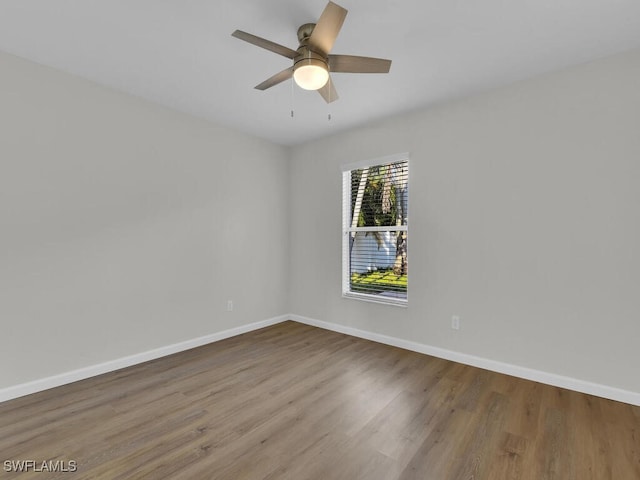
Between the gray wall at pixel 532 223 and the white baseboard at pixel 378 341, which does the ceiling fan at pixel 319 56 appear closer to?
the gray wall at pixel 532 223

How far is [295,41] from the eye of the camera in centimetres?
211

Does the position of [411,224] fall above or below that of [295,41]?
below

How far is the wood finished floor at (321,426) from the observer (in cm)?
159

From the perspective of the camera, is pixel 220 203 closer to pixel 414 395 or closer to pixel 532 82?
pixel 414 395

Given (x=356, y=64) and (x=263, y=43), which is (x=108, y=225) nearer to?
(x=263, y=43)

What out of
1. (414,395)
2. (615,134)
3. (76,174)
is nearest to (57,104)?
(76,174)

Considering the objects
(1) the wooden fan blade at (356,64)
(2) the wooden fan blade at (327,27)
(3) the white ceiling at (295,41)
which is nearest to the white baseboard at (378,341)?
(3) the white ceiling at (295,41)

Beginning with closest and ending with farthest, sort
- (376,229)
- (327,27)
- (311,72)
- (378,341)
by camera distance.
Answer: (327,27) < (311,72) < (378,341) < (376,229)

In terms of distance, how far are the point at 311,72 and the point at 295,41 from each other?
1.93 feet

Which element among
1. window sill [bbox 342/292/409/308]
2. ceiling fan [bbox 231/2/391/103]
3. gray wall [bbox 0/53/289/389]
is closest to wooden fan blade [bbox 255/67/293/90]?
ceiling fan [bbox 231/2/391/103]

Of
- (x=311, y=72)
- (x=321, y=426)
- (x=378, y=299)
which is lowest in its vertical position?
(x=321, y=426)

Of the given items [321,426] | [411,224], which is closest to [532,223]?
[411,224]

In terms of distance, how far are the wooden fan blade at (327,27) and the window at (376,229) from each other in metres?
1.87

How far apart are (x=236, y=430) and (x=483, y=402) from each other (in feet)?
5.70
